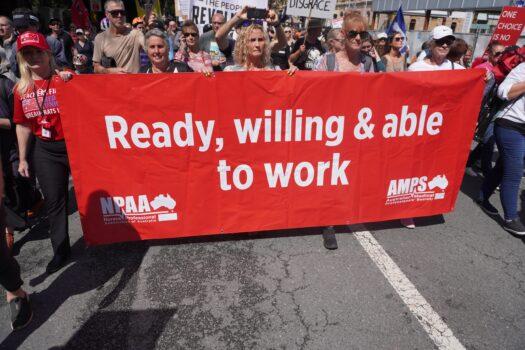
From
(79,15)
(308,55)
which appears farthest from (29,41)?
(79,15)

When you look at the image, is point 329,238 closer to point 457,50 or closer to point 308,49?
point 457,50

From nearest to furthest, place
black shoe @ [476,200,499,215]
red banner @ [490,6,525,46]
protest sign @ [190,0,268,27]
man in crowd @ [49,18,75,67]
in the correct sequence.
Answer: black shoe @ [476,200,499,215] < protest sign @ [190,0,268,27] < red banner @ [490,6,525,46] < man in crowd @ [49,18,75,67]

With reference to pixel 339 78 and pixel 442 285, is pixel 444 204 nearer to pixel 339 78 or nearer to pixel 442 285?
pixel 442 285

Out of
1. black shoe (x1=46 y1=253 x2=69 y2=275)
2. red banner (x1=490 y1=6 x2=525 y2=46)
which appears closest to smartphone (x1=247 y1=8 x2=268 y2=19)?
black shoe (x1=46 y1=253 x2=69 y2=275)

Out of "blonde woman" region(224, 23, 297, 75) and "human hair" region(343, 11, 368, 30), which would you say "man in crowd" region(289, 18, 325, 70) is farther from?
"blonde woman" region(224, 23, 297, 75)

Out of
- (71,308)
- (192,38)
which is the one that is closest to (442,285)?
(71,308)

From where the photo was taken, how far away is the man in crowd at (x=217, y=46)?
16.2ft

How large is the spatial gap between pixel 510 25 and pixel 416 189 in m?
6.67

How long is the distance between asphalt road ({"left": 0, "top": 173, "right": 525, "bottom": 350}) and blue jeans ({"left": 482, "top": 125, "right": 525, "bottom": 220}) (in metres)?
0.31

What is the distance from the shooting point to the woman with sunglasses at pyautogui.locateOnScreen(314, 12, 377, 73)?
3.54 m

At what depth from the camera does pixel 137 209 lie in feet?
10.3

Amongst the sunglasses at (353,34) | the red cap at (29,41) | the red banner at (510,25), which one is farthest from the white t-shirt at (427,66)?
the red banner at (510,25)

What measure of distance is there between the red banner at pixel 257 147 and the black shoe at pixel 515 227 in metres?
0.87

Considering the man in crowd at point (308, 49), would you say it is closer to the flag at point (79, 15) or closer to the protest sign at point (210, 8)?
the protest sign at point (210, 8)
